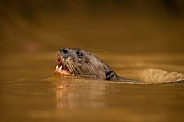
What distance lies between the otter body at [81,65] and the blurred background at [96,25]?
346 centimetres

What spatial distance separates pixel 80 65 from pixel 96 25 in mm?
5754

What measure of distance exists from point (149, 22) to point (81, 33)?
1691 millimetres

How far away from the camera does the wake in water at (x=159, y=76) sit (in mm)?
7191

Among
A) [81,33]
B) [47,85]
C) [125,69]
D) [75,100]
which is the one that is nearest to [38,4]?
[81,33]

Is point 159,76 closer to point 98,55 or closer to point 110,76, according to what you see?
point 110,76

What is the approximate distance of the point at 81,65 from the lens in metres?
6.09

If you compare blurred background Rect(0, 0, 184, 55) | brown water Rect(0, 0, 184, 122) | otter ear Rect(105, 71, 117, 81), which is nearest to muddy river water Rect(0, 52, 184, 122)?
brown water Rect(0, 0, 184, 122)

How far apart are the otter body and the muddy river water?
186 millimetres

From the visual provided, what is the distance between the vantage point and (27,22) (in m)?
Result: 11.2

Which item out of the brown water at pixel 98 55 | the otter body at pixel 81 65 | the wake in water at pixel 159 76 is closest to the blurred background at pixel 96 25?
the brown water at pixel 98 55

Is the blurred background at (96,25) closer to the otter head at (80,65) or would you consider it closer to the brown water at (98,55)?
the brown water at (98,55)

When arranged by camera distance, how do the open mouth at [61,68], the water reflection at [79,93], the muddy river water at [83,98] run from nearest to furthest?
the muddy river water at [83,98] < the water reflection at [79,93] < the open mouth at [61,68]

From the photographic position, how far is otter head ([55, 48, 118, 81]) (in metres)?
5.92

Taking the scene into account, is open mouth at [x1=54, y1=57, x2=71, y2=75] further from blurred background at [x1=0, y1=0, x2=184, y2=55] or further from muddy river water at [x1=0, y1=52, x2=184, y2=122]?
blurred background at [x1=0, y1=0, x2=184, y2=55]
